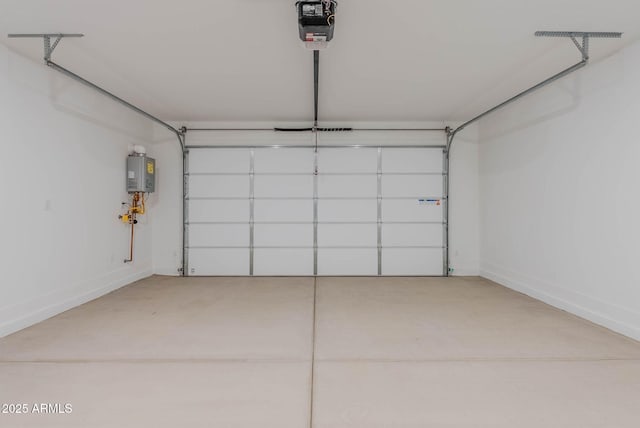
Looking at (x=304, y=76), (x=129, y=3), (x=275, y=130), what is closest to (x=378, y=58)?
(x=304, y=76)

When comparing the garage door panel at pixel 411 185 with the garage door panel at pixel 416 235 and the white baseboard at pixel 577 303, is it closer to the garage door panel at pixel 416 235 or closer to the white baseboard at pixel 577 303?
the garage door panel at pixel 416 235

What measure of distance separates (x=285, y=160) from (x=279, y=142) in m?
0.37

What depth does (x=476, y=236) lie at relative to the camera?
20.8 feet

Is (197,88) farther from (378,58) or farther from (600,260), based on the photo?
(600,260)

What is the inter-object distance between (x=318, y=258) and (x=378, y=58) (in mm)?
3830

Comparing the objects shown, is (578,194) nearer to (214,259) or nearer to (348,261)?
(348,261)

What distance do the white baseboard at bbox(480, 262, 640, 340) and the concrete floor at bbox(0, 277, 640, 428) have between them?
171mm

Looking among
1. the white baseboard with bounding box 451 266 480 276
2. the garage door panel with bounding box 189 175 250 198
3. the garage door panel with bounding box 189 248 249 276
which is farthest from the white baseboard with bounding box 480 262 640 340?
the garage door panel with bounding box 189 175 250 198

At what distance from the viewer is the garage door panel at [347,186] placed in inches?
247

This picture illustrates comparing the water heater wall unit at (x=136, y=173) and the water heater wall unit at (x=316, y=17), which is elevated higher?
the water heater wall unit at (x=316, y=17)

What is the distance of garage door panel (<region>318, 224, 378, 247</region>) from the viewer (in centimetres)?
630

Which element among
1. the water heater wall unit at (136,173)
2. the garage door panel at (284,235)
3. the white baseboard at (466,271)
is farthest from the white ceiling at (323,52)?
the white baseboard at (466,271)

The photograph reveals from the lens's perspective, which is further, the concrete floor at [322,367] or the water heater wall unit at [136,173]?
the water heater wall unit at [136,173]

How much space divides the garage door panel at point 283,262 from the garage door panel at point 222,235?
0.39m
